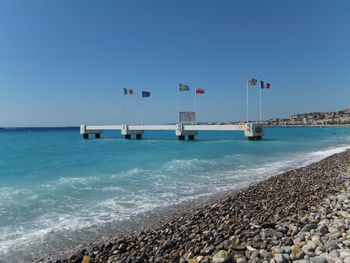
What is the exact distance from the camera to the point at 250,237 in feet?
14.0

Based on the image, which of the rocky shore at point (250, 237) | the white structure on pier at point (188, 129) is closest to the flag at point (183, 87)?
the white structure on pier at point (188, 129)

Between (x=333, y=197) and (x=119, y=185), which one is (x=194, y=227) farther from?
(x=119, y=185)

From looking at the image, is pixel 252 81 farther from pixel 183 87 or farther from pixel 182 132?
pixel 182 132

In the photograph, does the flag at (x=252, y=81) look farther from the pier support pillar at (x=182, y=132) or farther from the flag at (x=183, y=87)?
the pier support pillar at (x=182, y=132)

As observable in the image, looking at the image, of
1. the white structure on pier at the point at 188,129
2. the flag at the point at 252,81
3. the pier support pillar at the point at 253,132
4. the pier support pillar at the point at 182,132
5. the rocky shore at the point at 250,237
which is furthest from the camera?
the pier support pillar at the point at 182,132

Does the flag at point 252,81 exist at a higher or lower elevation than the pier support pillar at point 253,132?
higher

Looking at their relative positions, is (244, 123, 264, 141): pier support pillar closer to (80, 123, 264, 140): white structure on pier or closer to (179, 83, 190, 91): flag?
(80, 123, 264, 140): white structure on pier

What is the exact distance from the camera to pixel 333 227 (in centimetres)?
401

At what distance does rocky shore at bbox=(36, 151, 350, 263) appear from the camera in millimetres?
3449

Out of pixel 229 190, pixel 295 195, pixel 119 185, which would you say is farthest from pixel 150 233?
pixel 119 185

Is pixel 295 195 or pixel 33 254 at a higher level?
pixel 295 195

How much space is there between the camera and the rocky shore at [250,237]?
345 centimetres

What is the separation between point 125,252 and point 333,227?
3440 millimetres

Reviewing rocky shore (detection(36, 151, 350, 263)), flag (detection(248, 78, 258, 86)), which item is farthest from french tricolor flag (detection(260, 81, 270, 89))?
rocky shore (detection(36, 151, 350, 263))
